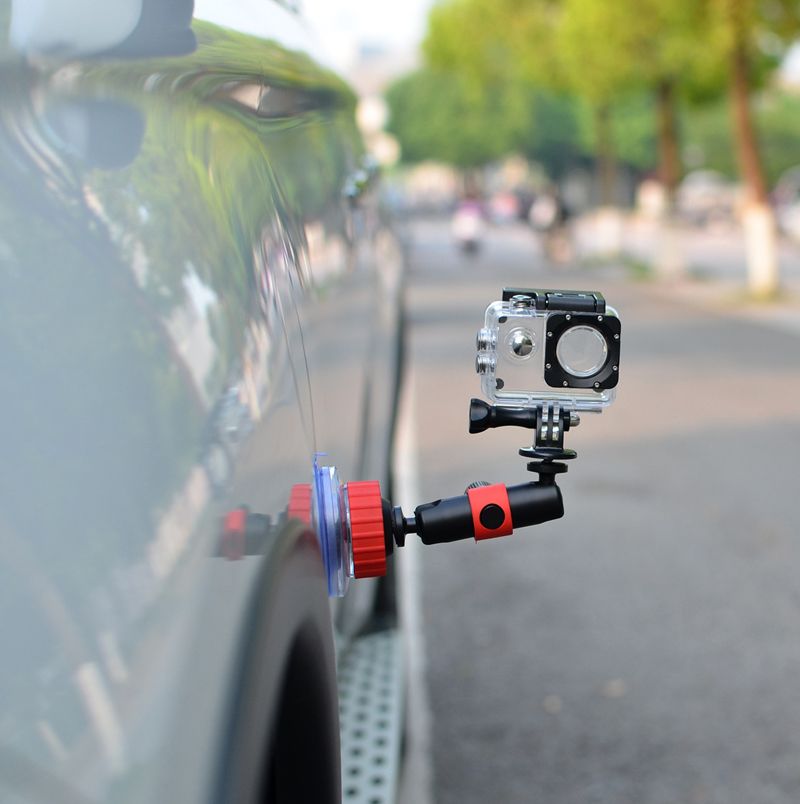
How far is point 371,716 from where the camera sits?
272 cm

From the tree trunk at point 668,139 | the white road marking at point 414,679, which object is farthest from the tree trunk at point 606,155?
the white road marking at point 414,679

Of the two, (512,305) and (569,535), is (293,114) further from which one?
(569,535)

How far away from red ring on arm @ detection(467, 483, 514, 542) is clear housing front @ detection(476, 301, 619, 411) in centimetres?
10

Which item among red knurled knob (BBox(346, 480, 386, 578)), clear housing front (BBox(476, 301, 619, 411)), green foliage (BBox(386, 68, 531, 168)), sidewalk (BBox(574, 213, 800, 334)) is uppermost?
green foliage (BBox(386, 68, 531, 168))

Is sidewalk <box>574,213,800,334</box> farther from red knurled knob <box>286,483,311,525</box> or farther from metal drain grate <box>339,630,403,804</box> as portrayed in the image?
red knurled knob <box>286,483,311,525</box>

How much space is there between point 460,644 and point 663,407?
507 centimetres

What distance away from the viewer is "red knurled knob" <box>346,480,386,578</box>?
1.53 m

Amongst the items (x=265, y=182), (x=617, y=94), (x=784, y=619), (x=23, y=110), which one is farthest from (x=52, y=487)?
(x=617, y=94)

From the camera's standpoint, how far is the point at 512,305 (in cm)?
150

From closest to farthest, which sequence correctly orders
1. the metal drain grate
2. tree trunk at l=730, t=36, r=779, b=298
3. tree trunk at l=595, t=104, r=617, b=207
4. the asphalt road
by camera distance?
the metal drain grate < the asphalt road < tree trunk at l=730, t=36, r=779, b=298 < tree trunk at l=595, t=104, r=617, b=207

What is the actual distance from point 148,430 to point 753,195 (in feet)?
58.5

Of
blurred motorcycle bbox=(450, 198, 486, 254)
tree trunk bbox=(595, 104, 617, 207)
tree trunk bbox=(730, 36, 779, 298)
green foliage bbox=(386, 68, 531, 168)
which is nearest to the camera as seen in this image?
tree trunk bbox=(730, 36, 779, 298)

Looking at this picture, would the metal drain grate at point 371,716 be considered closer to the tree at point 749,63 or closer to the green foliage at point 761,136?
the tree at point 749,63

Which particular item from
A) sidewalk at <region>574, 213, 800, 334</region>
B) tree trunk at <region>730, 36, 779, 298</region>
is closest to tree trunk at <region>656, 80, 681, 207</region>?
sidewalk at <region>574, 213, 800, 334</region>
